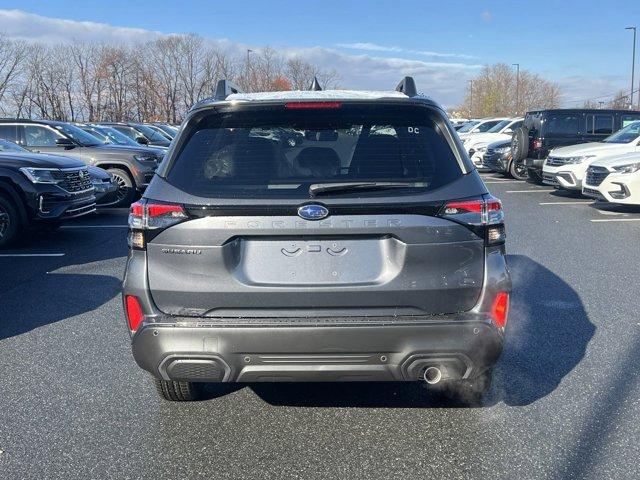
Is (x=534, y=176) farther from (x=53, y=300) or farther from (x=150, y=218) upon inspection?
(x=150, y=218)

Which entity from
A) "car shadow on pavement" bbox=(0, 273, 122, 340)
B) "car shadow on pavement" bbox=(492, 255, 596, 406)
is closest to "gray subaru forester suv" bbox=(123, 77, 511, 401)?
"car shadow on pavement" bbox=(492, 255, 596, 406)

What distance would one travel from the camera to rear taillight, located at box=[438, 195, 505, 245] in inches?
119

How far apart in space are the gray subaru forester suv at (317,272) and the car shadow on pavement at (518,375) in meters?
0.77

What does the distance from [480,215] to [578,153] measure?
12136mm

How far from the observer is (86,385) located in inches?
159

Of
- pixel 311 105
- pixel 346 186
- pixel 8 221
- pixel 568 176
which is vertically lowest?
pixel 8 221

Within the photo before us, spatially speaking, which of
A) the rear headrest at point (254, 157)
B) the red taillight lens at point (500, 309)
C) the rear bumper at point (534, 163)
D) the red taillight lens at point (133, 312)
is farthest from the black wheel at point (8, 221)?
the rear bumper at point (534, 163)

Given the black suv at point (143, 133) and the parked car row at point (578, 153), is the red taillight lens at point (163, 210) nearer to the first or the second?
the parked car row at point (578, 153)

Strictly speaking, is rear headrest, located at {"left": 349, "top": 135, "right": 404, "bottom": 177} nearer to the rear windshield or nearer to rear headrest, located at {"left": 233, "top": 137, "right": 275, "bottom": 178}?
the rear windshield

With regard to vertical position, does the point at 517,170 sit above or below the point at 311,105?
below

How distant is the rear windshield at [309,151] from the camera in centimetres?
308

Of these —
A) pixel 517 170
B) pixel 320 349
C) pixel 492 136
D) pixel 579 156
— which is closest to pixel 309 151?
pixel 320 349

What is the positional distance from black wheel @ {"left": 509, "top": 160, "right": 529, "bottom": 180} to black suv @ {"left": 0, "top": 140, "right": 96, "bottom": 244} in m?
12.1

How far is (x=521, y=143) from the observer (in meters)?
16.8
